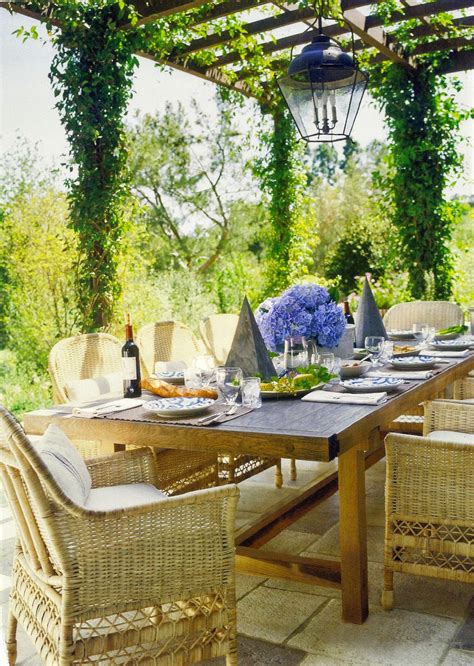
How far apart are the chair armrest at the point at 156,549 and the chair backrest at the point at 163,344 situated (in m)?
2.03

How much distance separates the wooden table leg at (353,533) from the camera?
233cm

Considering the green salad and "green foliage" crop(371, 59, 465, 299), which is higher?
"green foliage" crop(371, 59, 465, 299)

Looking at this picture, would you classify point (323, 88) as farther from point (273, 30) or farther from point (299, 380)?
point (273, 30)

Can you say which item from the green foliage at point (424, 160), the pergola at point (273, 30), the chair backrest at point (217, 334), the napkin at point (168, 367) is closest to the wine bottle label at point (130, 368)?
the napkin at point (168, 367)

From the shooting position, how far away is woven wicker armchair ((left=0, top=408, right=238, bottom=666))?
5.45 ft

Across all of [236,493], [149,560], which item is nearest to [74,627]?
[149,560]

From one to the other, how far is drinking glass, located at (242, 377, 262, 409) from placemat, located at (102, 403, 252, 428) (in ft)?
0.09

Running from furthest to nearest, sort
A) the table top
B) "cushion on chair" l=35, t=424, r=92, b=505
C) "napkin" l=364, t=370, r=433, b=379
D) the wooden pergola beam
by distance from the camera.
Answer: the wooden pergola beam, "napkin" l=364, t=370, r=433, b=379, the table top, "cushion on chair" l=35, t=424, r=92, b=505

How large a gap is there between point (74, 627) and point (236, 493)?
494 millimetres

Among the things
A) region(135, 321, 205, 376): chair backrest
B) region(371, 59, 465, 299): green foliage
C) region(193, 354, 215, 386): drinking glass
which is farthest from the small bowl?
region(371, 59, 465, 299): green foliage

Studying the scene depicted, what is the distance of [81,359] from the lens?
11.1ft

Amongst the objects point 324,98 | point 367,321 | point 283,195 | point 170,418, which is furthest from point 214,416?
point 283,195

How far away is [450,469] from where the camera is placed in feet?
7.74

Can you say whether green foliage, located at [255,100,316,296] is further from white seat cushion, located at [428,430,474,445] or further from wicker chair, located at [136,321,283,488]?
white seat cushion, located at [428,430,474,445]
